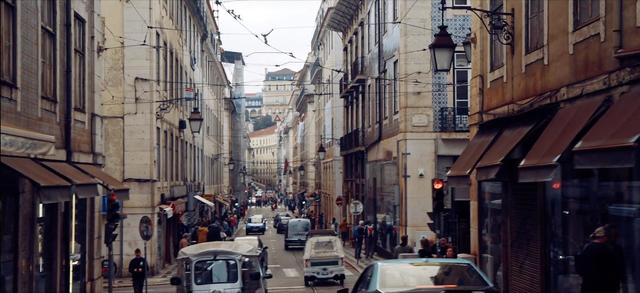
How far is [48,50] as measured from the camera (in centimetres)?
1789

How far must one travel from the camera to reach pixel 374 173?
141ft

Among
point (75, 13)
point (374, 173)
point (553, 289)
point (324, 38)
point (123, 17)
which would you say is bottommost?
point (553, 289)

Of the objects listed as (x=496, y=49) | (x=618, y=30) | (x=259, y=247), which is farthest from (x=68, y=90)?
(x=618, y=30)

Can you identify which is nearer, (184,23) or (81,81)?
(81,81)

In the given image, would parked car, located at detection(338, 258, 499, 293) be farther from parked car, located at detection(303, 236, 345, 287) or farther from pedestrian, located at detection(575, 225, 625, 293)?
parked car, located at detection(303, 236, 345, 287)

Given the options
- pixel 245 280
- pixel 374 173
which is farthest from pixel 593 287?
pixel 374 173

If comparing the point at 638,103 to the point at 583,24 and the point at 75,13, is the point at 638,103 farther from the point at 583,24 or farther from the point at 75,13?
the point at 75,13

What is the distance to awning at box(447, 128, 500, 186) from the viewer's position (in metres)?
19.4

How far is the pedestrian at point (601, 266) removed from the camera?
12.6m

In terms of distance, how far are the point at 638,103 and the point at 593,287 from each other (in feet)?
8.90

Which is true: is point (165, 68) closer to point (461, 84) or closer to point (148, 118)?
point (148, 118)

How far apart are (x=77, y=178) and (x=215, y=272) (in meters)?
3.45

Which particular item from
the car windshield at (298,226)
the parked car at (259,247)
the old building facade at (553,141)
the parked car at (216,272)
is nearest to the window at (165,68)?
the parked car at (259,247)

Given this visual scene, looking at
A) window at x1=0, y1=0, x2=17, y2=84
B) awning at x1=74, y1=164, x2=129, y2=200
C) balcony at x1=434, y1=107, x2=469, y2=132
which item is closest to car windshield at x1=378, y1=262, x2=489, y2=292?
window at x1=0, y1=0, x2=17, y2=84
